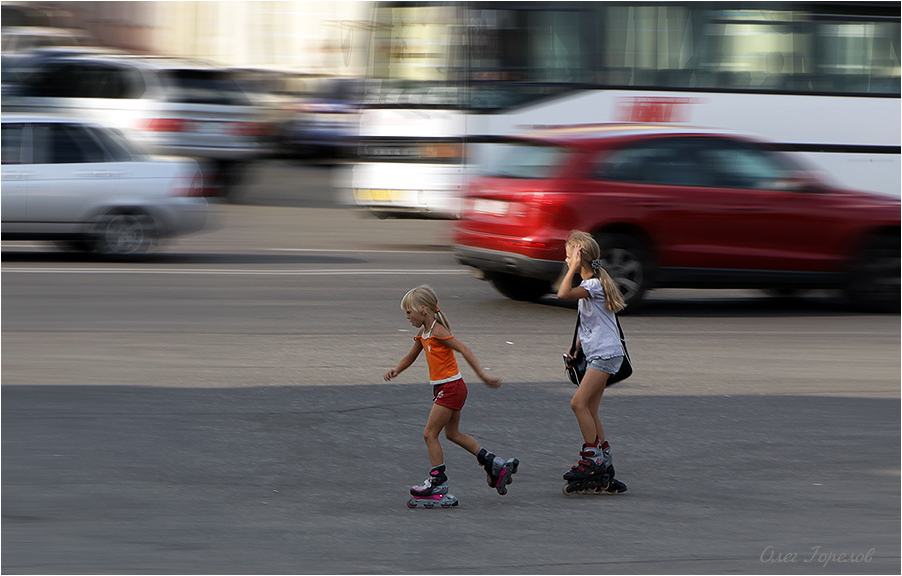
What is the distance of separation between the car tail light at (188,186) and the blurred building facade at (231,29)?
25866 mm

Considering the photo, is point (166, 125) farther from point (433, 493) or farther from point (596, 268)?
point (433, 493)

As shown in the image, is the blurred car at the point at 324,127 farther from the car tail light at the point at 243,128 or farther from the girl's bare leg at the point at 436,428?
the girl's bare leg at the point at 436,428

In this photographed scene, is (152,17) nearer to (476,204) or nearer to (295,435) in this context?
(476,204)

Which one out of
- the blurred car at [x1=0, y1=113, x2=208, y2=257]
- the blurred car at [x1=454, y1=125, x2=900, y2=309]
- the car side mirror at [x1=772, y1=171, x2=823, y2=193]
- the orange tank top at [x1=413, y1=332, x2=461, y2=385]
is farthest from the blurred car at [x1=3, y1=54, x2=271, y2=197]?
the orange tank top at [x1=413, y1=332, x2=461, y2=385]

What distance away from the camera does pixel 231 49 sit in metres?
41.7

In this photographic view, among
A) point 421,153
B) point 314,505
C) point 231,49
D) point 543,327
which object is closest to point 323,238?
point 421,153

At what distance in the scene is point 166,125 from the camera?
21156 millimetres

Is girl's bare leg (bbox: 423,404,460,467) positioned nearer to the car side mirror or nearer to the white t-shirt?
the white t-shirt

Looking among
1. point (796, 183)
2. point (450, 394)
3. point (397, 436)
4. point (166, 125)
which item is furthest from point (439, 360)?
point (166, 125)

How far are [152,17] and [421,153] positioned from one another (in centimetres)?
2800

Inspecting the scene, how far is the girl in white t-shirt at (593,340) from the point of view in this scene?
6.16 metres

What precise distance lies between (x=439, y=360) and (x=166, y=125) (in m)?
16.2

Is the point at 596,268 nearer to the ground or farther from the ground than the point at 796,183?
nearer to the ground

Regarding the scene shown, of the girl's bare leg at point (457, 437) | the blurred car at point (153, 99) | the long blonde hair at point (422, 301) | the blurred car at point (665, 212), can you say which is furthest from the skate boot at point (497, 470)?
the blurred car at point (153, 99)
